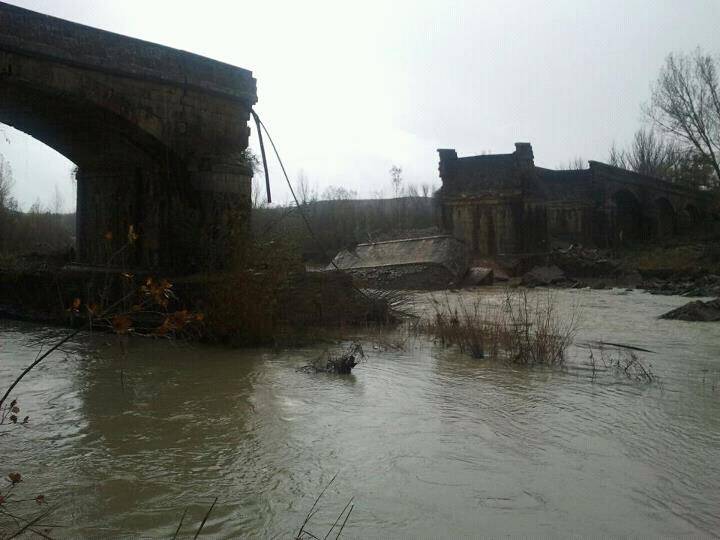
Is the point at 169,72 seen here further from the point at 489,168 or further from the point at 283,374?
the point at 489,168

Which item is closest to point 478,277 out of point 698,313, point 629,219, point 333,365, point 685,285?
point 685,285

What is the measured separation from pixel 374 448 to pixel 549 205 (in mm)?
27248

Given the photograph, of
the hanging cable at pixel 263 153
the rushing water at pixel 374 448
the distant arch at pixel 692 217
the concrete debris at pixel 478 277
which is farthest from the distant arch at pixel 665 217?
the rushing water at pixel 374 448

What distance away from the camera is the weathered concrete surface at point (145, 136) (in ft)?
28.4

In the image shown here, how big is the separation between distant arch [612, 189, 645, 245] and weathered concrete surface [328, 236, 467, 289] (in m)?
15.3

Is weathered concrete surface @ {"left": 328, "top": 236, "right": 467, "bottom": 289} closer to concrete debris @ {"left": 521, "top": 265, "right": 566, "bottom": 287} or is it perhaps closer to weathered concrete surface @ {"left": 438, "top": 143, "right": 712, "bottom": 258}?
concrete debris @ {"left": 521, "top": 265, "right": 566, "bottom": 287}

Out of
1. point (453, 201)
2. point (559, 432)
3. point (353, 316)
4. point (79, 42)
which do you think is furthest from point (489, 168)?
point (559, 432)

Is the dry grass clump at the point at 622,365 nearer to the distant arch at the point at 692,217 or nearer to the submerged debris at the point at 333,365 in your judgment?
the submerged debris at the point at 333,365

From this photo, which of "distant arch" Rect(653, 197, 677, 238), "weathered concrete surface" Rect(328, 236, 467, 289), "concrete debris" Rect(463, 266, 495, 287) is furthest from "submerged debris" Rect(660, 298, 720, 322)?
"distant arch" Rect(653, 197, 677, 238)

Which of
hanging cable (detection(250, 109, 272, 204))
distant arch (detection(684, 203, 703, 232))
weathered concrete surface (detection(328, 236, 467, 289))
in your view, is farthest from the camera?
distant arch (detection(684, 203, 703, 232))

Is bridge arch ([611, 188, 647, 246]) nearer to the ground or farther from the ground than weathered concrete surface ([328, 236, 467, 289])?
farther from the ground

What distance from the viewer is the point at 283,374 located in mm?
6602

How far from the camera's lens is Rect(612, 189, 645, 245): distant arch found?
32812 millimetres

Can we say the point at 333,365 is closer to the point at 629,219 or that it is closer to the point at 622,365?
the point at 622,365
